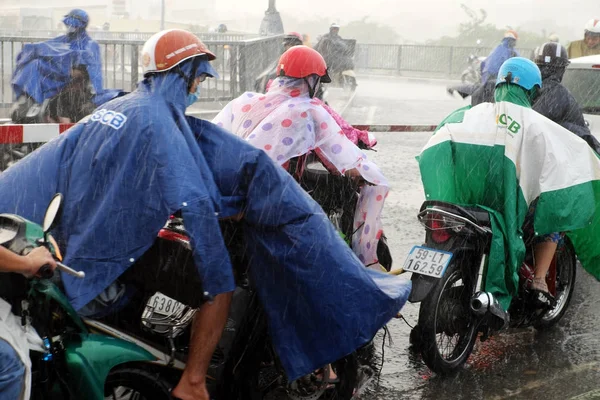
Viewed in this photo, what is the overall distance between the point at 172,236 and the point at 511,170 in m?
2.19

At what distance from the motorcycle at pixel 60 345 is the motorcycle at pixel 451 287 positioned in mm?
1779

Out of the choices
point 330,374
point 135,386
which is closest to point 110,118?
point 135,386

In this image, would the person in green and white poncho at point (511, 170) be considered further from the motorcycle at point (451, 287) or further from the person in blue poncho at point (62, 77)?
the person in blue poncho at point (62, 77)

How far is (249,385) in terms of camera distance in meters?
4.03

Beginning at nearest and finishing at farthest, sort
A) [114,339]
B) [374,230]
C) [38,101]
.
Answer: [114,339] < [374,230] < [38,101]

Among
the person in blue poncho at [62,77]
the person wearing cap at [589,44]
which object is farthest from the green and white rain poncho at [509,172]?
the person wearing cap at [589,44]

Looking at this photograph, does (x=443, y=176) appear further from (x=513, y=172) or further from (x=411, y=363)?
(x=411, y=363)

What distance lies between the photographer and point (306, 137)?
17.4 ft

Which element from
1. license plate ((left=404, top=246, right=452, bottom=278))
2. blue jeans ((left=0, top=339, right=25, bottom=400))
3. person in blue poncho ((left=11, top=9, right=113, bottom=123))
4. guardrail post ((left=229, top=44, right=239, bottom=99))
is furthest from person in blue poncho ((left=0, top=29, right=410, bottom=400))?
guardrail post ((left=229, top=44, right=239, bottom=99))

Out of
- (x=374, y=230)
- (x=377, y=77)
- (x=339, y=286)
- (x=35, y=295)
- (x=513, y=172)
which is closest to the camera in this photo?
(x=35, y=295)

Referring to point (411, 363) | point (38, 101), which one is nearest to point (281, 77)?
point (411, 363)

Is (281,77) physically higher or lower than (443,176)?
higher

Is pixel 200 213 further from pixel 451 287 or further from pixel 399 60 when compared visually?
pixel 399 60

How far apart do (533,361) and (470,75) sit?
25176 mm
